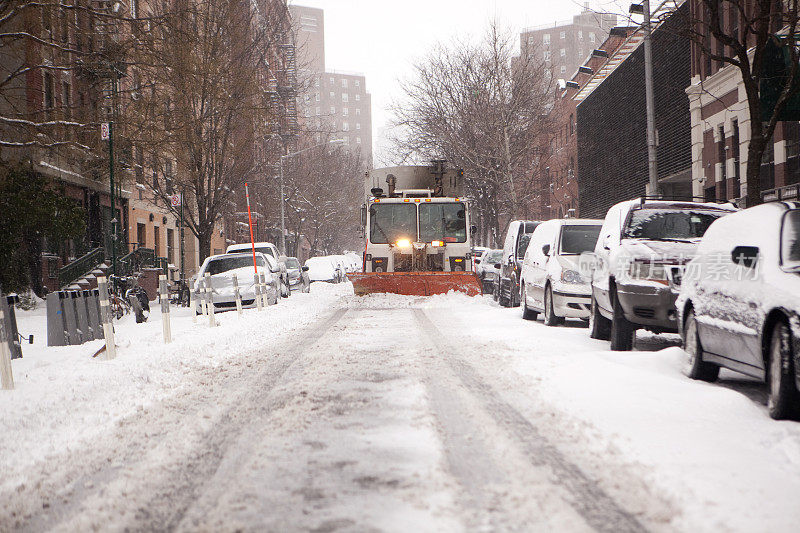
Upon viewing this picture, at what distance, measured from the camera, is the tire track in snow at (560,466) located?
13.4ft

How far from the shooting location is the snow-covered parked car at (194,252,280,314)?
2194 cm

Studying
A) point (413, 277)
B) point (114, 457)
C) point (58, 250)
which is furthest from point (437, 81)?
point (114, 457)

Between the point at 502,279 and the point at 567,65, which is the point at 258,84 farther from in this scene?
the point at 567,65

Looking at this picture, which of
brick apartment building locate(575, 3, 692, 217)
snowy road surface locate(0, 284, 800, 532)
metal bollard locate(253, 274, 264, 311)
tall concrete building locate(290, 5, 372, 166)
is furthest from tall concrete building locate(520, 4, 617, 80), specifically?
snowy road surface locate(0, 284, 800, 532)

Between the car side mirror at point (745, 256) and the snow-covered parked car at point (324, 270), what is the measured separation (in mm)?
33392

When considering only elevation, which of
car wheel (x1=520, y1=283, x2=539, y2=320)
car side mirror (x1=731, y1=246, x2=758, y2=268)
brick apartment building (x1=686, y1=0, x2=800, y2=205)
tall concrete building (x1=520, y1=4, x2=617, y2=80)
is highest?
tall concrete building (x1=520, y1=4, x2=617, y2=80)

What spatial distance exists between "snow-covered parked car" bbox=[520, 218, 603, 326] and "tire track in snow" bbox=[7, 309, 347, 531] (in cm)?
770

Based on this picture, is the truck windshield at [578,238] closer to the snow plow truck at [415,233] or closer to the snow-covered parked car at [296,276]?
the snow plow truck at [415,233]

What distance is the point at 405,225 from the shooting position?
23.7 meters

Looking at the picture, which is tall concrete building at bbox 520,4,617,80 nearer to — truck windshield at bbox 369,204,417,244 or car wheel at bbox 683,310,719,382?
truck windshield at bbox 369,204,417,244

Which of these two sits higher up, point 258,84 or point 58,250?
point 258,84

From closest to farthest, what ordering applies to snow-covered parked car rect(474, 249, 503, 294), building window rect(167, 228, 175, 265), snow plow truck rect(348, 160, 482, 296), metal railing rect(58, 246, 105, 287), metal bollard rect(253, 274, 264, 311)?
metal bollard rect(253, 274, 264, 311), snow plow truck rect(348, 160, 482, 296), metal railing rect(58, 246, 105, 287), snow-covered parked car rect(474, 249, 503, 294), building window rect(167, 228, 175, 265)

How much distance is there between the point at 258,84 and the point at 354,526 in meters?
28.2

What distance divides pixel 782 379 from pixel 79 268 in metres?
24.8
